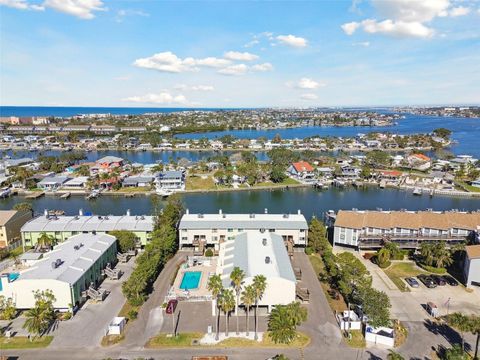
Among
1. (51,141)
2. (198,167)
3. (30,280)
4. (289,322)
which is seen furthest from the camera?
(51,141)

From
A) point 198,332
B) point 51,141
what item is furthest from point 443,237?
point 51,141

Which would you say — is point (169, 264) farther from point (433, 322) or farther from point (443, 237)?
point (443, 237)

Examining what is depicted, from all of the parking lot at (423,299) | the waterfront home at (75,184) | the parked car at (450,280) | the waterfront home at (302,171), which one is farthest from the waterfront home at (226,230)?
the waterfront home at (75,184)

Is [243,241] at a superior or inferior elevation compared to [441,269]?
superior

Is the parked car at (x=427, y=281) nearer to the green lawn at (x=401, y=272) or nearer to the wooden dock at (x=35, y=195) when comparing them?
the green lawn at (x=401, y=272)

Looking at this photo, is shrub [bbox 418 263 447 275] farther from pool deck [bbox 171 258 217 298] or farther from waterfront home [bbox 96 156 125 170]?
waterfront home [bbox 96 156 125 170]

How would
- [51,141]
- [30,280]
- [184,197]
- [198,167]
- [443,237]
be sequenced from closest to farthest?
1. [30,280]
2. [443,237]
3. [184,197]
4. [198,167]
5. [51,141]
